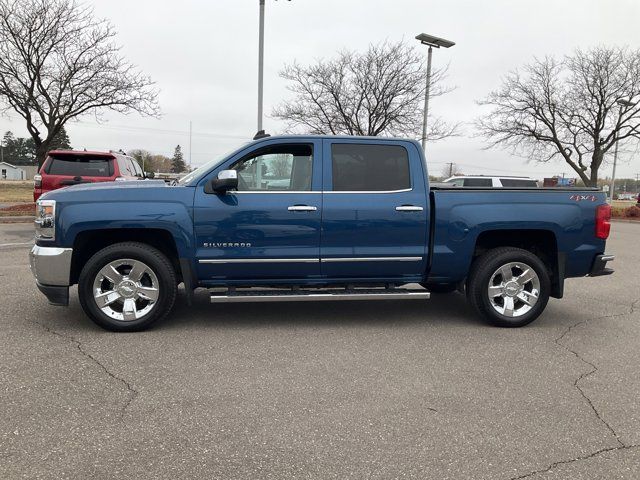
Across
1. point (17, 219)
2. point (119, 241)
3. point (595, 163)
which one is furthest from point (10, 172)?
point (119, 241)

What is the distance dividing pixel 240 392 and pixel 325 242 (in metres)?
1.87

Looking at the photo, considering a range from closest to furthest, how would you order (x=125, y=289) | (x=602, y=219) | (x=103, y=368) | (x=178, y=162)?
(x=103, y=368) < (x=125, y=289) < (x=602, y=219) < (x=178, y=162)

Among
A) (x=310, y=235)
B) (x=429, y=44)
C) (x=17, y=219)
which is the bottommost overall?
(x=17, y=219)

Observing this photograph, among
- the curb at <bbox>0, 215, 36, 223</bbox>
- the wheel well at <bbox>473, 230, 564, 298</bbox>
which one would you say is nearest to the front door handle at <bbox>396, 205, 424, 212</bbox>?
the wheel well at <bbox>473, 230, 564, 298</bbox>

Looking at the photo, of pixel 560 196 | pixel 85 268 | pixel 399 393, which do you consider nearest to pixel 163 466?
pixel 399 393

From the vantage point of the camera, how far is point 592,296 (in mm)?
6945

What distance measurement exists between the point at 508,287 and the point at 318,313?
2049 millimetres

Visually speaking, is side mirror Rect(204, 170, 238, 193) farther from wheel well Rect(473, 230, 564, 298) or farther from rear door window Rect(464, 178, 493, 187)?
rear door window Rect(464, 178, 493, 187)

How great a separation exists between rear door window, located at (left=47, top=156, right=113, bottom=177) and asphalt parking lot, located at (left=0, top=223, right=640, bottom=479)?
236 inches

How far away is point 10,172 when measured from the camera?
10412 centimetres

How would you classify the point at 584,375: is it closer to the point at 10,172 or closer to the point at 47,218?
the point at 47,218

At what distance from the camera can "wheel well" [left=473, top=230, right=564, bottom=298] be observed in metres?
5.29

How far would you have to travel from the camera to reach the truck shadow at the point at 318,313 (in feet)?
17.1

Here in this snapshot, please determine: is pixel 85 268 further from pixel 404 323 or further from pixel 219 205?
pixel 404 323
